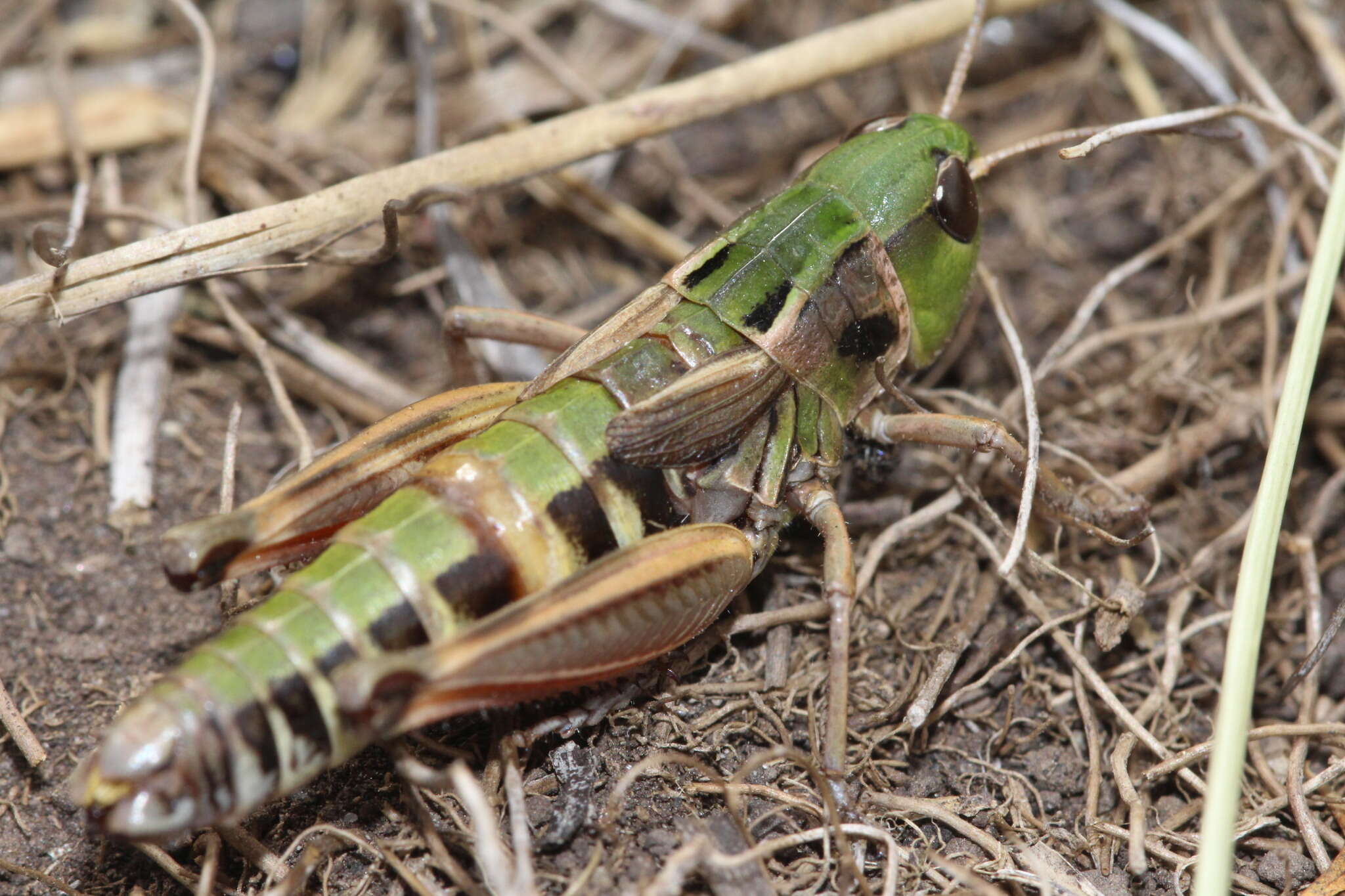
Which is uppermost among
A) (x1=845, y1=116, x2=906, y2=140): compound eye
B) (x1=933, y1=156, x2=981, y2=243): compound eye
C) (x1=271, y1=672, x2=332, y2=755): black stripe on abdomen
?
(x1=845, y1=116, x2=906, y2=140): compound eye

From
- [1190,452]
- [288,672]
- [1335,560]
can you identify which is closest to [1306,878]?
[1335,560]

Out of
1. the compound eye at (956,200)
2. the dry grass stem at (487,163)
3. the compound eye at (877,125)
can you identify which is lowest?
the compound eye at (956,200)

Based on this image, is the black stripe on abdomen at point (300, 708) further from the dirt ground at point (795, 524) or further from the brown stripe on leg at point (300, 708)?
the dirt ground at point (795, 524)

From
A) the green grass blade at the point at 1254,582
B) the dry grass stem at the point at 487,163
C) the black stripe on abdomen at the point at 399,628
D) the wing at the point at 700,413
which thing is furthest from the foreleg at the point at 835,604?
the dry grass stem at the point at 487,163

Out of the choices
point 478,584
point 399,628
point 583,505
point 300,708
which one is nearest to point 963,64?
point 583,505

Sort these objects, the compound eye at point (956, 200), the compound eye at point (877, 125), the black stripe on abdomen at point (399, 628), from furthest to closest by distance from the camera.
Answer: the compound eye at point (877, 125) → the compound eye at point (956, 200) → the black stripe on abdomen at point (399, 628)

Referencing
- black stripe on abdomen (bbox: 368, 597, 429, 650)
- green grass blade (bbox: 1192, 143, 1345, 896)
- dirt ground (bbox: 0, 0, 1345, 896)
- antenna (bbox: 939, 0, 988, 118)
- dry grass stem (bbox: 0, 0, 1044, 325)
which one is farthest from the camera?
antenna (bbox: 939, 0, 988, 118)

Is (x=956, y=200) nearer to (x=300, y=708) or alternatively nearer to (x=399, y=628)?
(x=399, y=628)

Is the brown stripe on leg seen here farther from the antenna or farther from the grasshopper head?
the antenna

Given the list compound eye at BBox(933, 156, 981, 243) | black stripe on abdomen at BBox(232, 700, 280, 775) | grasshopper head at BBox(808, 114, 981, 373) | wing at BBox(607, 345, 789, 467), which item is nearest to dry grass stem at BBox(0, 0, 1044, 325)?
grasshopper head at BBox(808, 114, 981, 373)
